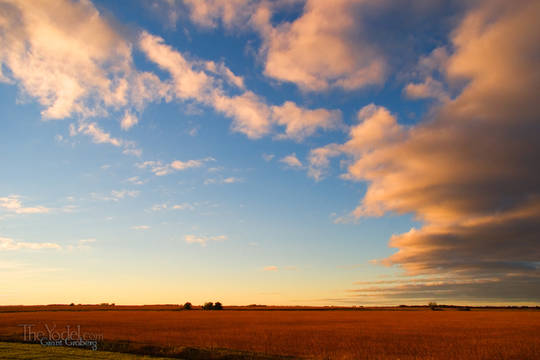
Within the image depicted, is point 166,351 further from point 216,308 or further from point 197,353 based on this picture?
point 216,308

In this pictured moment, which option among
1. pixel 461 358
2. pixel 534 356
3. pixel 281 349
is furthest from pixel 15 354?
pixel 534 356

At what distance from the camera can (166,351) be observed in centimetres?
2770

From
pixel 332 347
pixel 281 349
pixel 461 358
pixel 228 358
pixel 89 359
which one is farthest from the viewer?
pixel 332 347

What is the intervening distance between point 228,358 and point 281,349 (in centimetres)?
626

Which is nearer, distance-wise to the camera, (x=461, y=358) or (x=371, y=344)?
(x=461, y=358)

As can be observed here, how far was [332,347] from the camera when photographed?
106 ft

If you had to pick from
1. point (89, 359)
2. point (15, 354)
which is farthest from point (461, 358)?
point (15, 354)

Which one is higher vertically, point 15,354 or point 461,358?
point 15,354

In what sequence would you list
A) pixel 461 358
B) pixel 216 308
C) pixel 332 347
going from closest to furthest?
pixel 461 358
pixel 332 347
pixel 216 308

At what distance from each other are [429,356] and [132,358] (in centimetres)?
2095

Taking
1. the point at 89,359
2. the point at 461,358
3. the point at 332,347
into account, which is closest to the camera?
the point at 89,359

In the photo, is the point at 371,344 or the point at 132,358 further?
the point at 371,344

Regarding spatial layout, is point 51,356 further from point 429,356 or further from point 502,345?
point 502,345

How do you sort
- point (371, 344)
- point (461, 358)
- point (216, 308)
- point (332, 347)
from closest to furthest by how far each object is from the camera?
1. point (461, 358)
2. point (332, 347)
3. point (371, 344)
4. point (216, 308)
